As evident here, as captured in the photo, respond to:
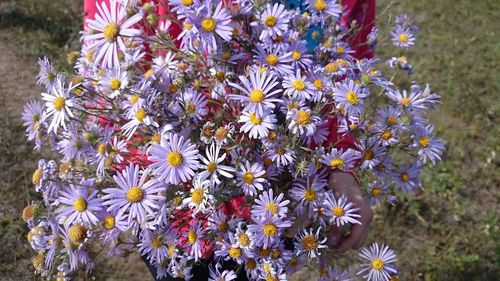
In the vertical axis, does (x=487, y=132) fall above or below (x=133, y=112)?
above

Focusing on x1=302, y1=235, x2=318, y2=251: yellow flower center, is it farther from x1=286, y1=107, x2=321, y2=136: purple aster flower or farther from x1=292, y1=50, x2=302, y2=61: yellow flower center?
x1=292, y1=50, x2=302, y2=61: yellow flower center

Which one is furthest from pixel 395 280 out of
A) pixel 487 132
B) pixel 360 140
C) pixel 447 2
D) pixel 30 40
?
pixel 447 2

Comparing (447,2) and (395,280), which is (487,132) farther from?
(395,280)

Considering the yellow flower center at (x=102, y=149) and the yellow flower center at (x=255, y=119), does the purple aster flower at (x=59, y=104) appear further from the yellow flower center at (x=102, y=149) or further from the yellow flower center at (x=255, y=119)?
the yellow flower center at (x=255, y=119)

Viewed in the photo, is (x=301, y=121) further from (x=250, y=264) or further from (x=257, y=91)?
(x=250, y=264)

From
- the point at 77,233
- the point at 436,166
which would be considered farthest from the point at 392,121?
the point at 436,166

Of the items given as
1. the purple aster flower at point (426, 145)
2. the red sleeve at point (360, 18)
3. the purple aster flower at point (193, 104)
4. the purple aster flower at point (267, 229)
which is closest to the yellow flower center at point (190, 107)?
the purple aster flower at point (193, 104)
